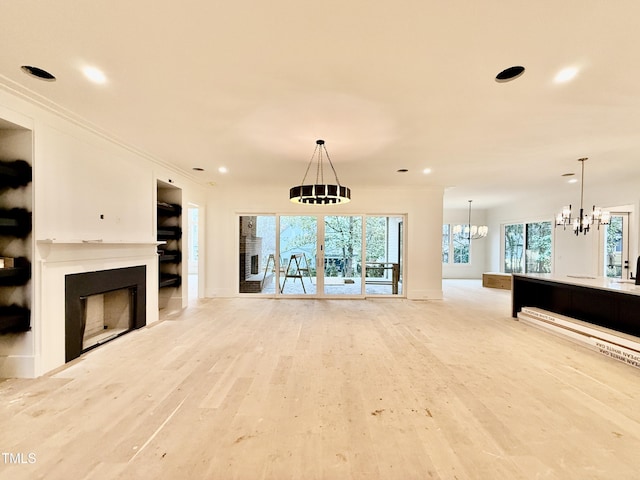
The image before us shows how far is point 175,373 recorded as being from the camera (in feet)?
9.74

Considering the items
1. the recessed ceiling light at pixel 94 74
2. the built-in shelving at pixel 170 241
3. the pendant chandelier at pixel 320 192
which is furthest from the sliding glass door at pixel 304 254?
the recessed ceiling light at pixel 94 74

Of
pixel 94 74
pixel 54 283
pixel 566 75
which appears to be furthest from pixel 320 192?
pixel 54 283

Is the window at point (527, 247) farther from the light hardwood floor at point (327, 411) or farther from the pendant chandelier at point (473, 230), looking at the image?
the light hardwood floor at point (327, 411)

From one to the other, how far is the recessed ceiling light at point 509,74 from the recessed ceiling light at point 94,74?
3.16 meters

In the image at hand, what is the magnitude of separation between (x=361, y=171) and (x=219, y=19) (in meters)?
3.85

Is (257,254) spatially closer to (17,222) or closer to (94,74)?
(17,222)

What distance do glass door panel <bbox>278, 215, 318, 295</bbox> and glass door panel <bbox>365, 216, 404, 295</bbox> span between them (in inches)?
52.8

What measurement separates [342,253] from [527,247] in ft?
21.6

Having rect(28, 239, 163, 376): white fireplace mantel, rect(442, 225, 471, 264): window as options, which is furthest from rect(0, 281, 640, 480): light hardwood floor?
rect(442, 225, 471, 264): window

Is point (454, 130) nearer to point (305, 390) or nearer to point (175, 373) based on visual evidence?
point (305, 390)

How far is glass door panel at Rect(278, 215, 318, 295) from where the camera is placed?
7035mm

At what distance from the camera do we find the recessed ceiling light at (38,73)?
228 centimetres

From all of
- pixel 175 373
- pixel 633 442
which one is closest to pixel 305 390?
pixel 175 373

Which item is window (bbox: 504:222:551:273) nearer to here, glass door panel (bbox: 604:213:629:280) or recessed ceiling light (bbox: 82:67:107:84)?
glass door panel (bbox: 604:213:629:280)
